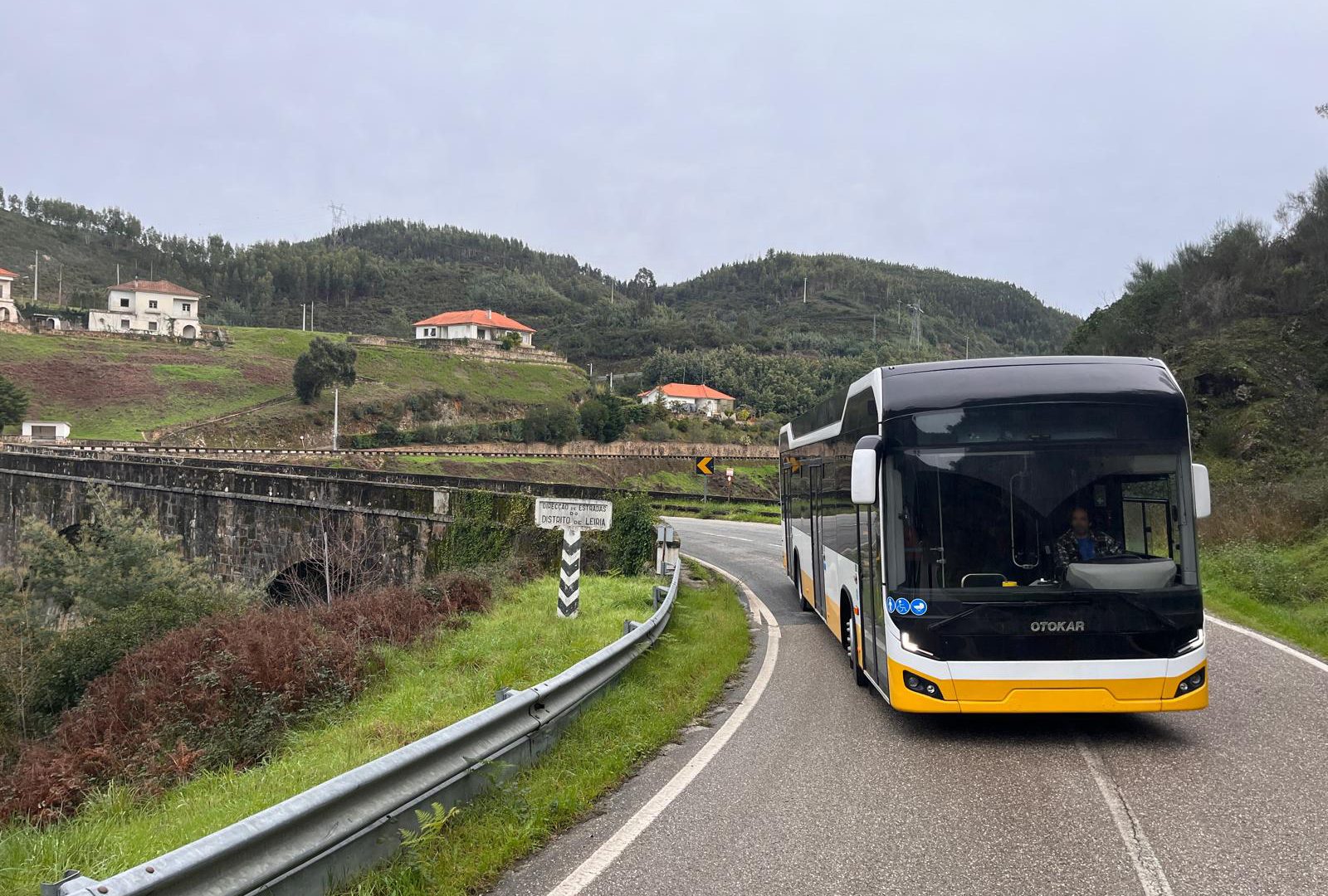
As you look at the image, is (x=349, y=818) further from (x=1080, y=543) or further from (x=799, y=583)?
(x=799, y=583)

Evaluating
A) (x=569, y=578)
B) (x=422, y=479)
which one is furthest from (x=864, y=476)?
(x=422, y=479)

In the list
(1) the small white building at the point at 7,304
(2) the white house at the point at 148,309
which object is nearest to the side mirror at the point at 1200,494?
(1) the small white building at the point at 7,304

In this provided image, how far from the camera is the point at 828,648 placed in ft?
40.0

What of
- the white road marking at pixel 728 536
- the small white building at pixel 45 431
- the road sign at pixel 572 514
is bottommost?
the white road marking at pixel 728 536

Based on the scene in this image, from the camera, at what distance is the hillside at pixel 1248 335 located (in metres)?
29.5

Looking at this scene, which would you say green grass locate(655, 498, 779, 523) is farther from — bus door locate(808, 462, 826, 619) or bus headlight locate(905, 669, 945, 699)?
bus headlight locate(905, 669, 945, 699)

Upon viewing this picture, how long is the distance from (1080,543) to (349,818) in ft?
17.6

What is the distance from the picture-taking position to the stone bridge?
22344 millimetres

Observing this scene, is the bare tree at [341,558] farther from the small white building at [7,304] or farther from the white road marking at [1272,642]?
the small white building at [7,304]

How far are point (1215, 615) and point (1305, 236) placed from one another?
31013 millimetres

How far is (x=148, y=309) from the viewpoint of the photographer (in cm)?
10925

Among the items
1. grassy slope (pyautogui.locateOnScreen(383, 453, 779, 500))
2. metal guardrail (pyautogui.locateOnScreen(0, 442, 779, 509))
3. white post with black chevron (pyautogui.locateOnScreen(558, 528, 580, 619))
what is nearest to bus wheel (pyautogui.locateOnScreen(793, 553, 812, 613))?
white post with black chevron (pyautogui.locateOnScreen(558, 528, 580, 619))

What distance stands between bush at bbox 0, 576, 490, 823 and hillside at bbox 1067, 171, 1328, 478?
24603 mm

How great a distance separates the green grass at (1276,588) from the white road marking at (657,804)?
271 inches
